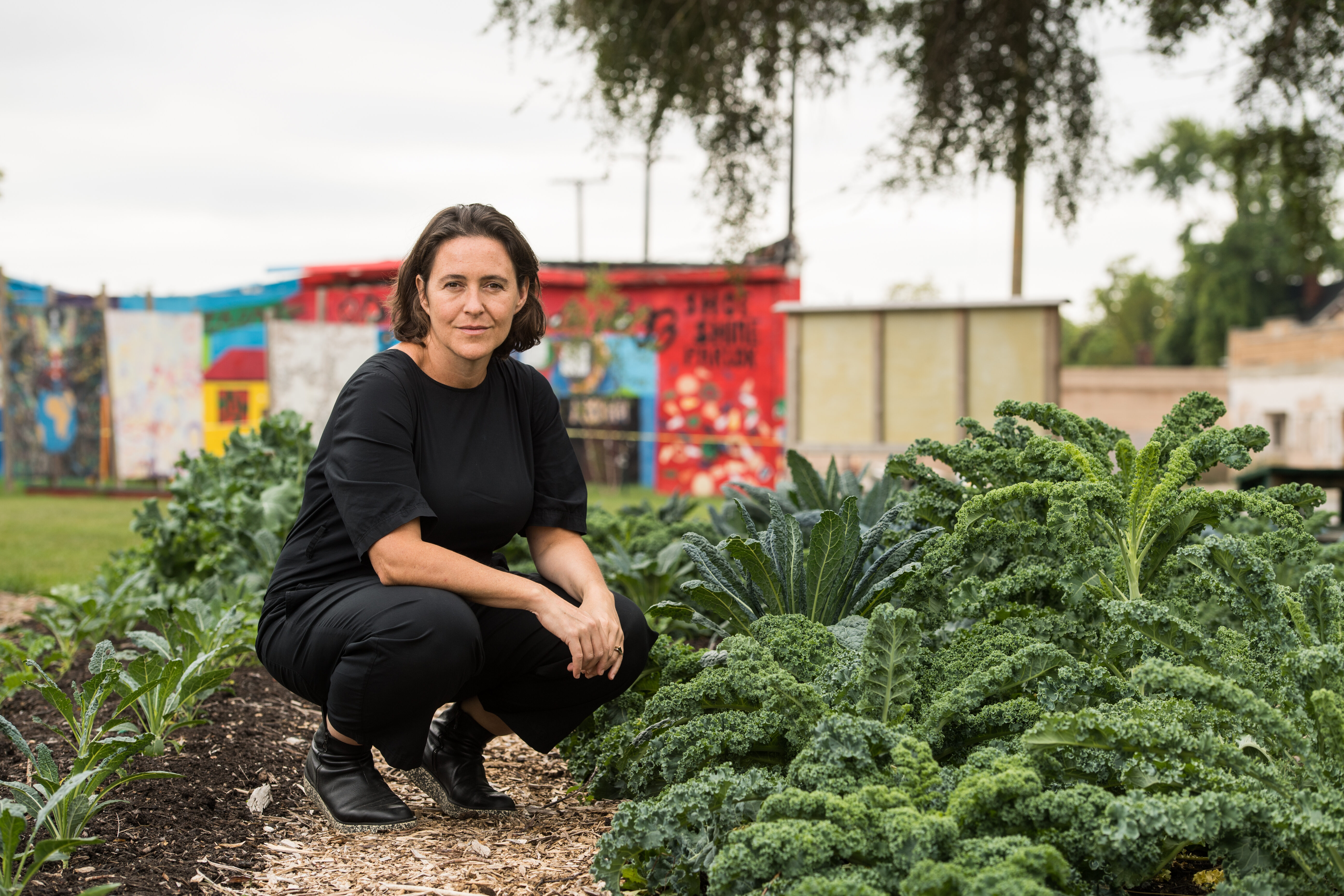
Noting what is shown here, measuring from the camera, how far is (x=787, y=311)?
825 cm

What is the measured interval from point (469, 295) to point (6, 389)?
50.1 feet

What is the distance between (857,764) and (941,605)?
31.8 inches

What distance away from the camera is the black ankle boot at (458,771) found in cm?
246

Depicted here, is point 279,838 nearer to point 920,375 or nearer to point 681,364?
point 920,375

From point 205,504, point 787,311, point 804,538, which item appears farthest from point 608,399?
point 804,538

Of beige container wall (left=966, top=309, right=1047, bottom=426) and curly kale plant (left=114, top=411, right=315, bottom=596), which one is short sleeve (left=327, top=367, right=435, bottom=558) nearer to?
curly kale plant (left=114, top=411, right=315, bottom=596)

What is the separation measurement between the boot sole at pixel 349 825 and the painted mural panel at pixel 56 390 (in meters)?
15.8

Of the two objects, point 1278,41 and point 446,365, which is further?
point 1278,41

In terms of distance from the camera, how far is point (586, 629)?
89.5 inches

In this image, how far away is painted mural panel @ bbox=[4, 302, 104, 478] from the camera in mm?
16156

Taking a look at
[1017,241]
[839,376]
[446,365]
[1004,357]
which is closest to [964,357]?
[1004,357]

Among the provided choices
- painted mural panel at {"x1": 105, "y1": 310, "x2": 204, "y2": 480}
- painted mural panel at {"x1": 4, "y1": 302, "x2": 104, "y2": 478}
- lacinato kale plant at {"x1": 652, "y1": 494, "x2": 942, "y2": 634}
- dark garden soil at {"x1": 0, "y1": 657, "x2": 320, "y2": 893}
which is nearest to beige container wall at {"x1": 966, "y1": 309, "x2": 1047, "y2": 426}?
lacinato kale plant at {"x1": 652, "y1": 494, "x2": 942, "y2": 634}

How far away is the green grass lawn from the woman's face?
3.45m

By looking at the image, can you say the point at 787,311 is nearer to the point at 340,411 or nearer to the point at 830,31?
the point at 830,31
